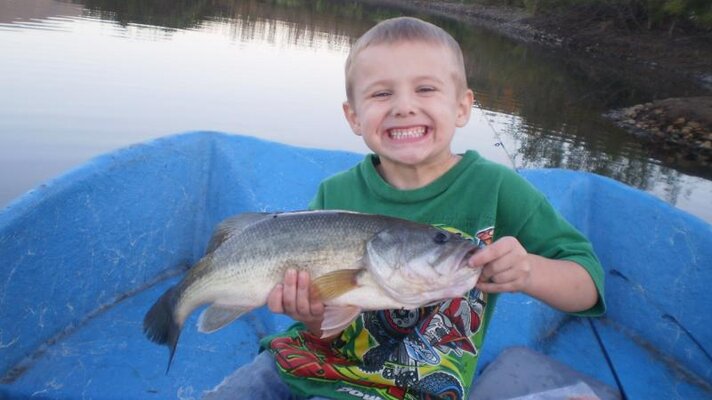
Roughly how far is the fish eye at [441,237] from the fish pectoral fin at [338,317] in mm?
400

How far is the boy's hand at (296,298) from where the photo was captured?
2.37 meters

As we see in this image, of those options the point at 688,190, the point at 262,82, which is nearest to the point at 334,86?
the point at 262,82

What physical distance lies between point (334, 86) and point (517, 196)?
1477 cm

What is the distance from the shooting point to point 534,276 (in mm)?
2369

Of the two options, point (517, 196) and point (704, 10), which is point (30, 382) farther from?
point (704, 10)

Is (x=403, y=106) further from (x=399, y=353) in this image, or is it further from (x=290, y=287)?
(x=399, y=353)

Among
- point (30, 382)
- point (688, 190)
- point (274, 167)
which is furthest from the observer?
point (688, 190)

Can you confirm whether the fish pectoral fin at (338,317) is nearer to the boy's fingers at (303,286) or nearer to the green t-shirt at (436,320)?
the boy's fingers at (303,286)

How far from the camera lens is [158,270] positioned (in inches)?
182

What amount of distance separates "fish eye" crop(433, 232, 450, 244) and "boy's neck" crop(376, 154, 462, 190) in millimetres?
570

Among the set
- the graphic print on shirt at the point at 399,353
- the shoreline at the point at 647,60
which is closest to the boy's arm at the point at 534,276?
the graphic print on shirt at the point at 399,353

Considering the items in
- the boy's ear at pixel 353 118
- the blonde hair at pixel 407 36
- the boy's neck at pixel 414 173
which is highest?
the blonde hair at pixel 407 36

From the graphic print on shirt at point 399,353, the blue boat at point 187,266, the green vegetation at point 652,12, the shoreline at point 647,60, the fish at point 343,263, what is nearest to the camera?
the fish at point 343,263

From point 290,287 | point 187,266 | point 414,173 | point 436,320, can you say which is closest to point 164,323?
point 290,287
